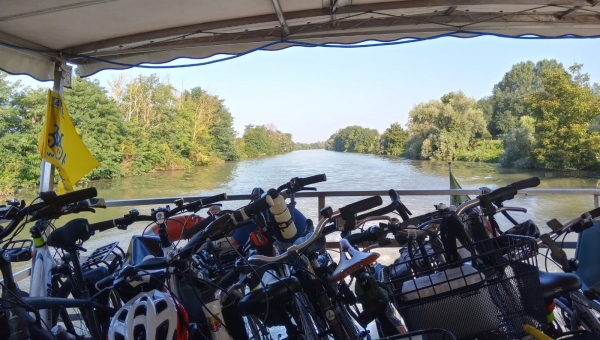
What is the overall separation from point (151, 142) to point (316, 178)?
1048 cm

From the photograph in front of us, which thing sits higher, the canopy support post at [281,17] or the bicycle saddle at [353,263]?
the canopy support post at [281,17]

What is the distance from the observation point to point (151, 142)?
10.8 metres

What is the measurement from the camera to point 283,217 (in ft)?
4.15

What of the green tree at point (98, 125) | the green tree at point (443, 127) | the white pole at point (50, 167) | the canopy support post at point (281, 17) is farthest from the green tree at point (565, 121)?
the green tree at point (98, 125)

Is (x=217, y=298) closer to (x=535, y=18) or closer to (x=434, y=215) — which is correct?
(x=434, y=215)

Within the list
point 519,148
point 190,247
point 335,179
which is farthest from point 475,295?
point 519,148

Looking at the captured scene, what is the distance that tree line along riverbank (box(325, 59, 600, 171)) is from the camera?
940cm

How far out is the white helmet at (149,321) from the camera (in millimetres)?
1103

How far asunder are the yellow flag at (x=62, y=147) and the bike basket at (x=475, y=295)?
2.45m

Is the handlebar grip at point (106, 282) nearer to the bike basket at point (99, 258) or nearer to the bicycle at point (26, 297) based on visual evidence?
the bicycle at point (26, 297)

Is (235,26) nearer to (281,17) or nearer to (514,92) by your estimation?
(281,17)

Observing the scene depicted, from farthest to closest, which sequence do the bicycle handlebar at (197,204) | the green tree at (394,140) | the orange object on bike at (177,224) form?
1. the green tree at (394,140)
2. the orange object on bike at (177,224)
3. the bicycle handlebar at (197,204)

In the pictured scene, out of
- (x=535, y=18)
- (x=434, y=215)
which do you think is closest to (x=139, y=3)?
(x=434, y=215)

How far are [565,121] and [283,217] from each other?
1189cm
